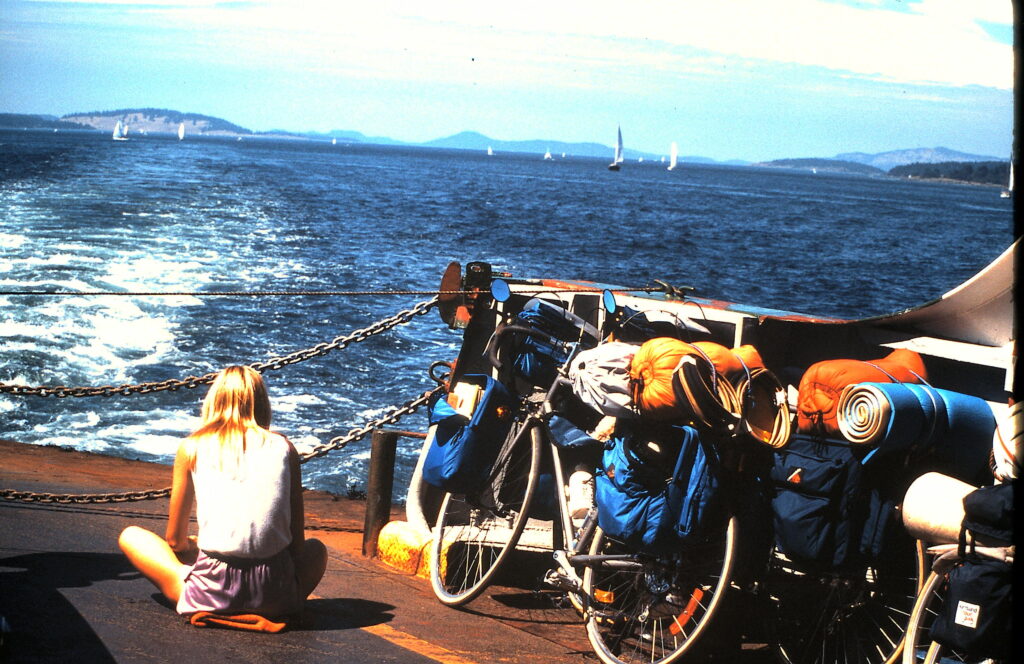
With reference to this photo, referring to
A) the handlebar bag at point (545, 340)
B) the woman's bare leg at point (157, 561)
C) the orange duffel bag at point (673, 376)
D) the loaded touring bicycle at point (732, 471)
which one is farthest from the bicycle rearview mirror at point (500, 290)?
the woman's bare leg at point (157, 561)

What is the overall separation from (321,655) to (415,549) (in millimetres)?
2068

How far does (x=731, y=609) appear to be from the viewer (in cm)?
536

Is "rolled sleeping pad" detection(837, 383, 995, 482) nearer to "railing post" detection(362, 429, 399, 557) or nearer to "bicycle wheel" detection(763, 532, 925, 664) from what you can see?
"bicycle wheel" detection(763, 532, 925, 664)

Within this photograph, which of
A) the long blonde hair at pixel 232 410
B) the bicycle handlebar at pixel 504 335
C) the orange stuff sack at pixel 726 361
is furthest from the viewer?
the bicycle handlebar at pixel 504 335

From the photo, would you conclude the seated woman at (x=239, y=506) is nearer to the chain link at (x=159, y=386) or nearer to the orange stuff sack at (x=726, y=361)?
the orange stuff sack at (x=726, y=361)

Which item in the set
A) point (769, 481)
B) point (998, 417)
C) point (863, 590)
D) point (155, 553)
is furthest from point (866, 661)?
point (155, 553)

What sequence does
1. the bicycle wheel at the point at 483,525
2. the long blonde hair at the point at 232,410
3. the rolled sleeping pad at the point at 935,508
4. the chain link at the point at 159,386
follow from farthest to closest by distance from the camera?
the chain link at the point at 159,386 < the bicycle wheel at the point at 483,525 < the long blonde hair at the point at 232,410 < the rolled sleeping pad at the point at 935,508

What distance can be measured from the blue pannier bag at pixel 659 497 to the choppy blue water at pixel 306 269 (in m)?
9.04

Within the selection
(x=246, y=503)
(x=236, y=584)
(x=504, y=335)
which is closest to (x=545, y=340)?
(x=504, y=335)

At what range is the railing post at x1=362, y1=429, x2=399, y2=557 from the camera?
714cm

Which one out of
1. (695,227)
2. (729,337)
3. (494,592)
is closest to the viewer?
(494,592)

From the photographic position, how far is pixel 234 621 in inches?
195

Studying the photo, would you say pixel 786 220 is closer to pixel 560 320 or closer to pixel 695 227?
pixel 695 227

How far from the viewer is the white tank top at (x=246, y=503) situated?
4770 millimetres
